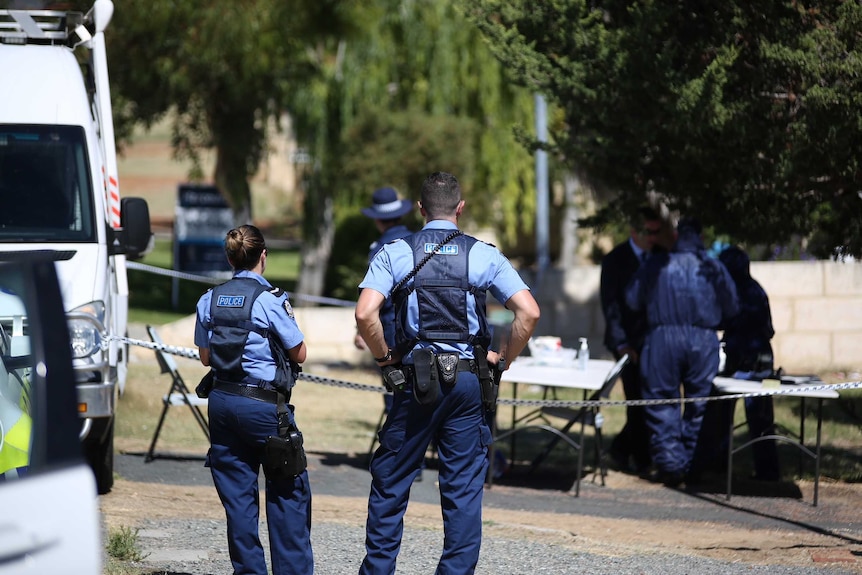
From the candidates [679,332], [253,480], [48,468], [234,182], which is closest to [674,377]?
[679,332]

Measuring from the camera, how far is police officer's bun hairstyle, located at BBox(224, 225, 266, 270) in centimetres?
474

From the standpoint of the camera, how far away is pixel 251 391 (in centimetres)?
465

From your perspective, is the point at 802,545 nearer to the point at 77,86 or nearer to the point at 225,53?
the point at 77,86

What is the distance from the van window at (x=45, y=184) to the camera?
21.4ft

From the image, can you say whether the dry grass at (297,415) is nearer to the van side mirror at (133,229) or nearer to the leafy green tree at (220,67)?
the van side mirror at (133,229)

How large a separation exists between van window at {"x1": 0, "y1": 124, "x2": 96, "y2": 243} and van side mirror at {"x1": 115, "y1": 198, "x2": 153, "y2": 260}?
0.80 feet

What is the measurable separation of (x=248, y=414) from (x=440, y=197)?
4.21 feet

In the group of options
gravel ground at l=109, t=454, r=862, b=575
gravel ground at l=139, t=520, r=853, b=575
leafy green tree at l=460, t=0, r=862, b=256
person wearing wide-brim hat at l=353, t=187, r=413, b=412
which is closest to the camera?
gravel ground at l=139, t=520, r=853, b=575

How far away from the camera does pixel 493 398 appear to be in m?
4.77

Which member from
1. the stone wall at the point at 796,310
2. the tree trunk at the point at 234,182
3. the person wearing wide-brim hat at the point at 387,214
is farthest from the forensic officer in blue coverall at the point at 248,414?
the tree trunk at the point at 234,182

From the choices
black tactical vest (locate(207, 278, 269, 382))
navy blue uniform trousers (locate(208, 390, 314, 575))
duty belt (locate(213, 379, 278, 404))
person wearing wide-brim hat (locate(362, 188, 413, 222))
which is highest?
person wearing wide-brim hat (locate(362, 188, 413, 222))

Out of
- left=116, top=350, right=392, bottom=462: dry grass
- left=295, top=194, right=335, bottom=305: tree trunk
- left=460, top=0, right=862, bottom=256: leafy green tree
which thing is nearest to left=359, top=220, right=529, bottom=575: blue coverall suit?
left=460, top=0, right=862, bottom=256: leafy green tree

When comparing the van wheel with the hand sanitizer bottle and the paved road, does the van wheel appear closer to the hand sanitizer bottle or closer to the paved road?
the paved road

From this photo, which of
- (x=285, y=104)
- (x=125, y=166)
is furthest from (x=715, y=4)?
(x=125, y=166)
